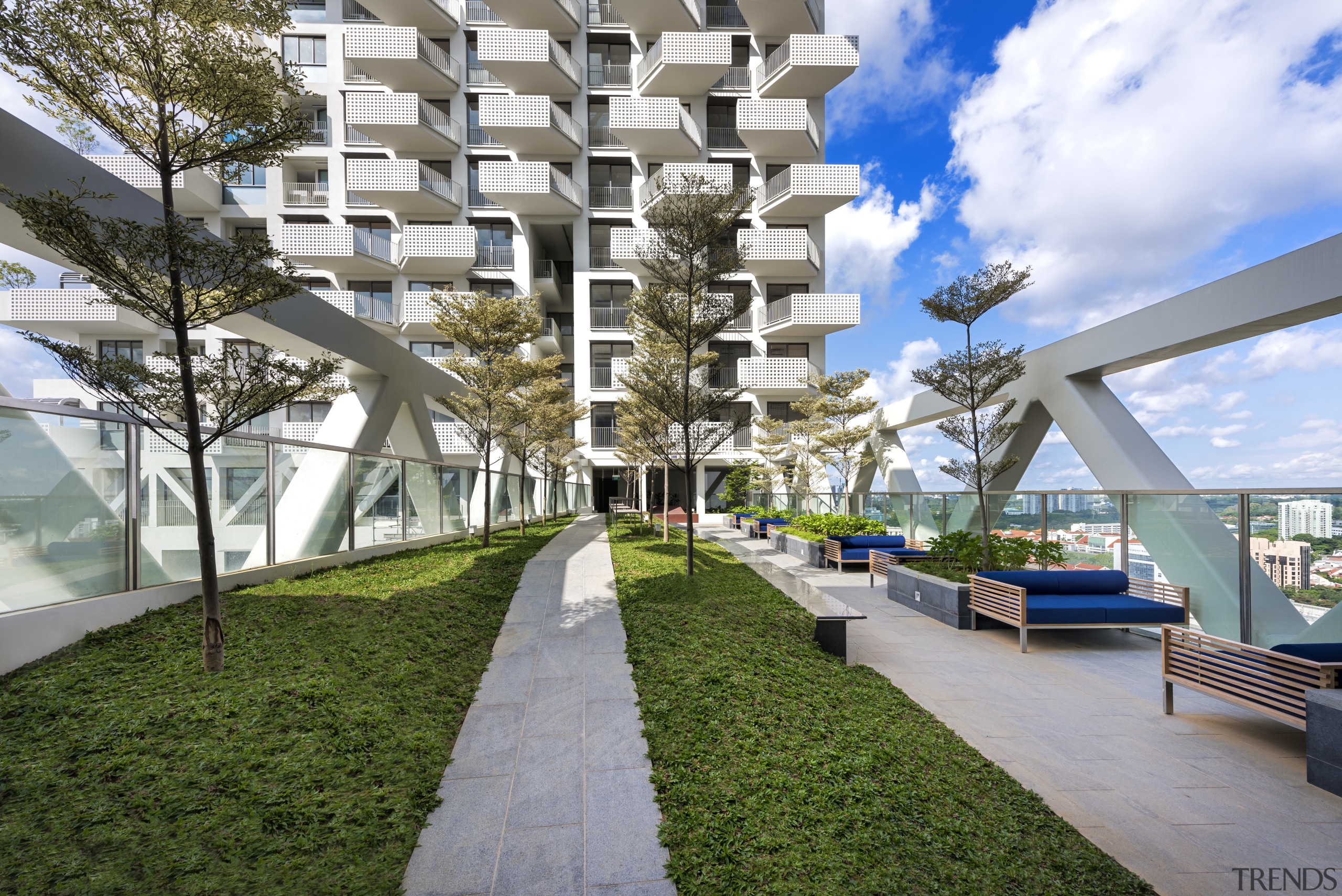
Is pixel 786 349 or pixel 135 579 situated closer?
pixel 135 579

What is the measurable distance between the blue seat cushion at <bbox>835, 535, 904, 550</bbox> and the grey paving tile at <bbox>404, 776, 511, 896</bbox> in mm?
11056

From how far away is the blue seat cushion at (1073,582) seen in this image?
7.71m

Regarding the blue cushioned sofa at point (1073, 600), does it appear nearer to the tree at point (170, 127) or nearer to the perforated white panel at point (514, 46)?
the tree at point (170, 127)

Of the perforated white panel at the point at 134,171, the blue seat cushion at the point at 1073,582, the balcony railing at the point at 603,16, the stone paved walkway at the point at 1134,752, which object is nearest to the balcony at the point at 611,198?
the balcony railing at the point at 603,16

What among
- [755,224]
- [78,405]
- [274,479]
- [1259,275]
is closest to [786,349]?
[755,224]

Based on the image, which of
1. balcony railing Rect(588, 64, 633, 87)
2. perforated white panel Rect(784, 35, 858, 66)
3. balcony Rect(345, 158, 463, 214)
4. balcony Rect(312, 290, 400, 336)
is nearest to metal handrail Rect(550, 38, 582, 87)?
balcony railing Rect(588, 64, 633, 87)

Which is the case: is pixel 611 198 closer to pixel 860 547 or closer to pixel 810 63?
pixel 810 63

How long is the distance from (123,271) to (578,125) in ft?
97.5

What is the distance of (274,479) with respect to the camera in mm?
8320

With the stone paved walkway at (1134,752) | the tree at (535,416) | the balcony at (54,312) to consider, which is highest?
the balcony at (54,312)

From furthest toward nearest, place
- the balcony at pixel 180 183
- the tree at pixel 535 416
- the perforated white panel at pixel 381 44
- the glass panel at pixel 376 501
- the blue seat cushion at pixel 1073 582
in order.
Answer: the perforated white panel at pixel 381 44 → the balcony at pixel 180 183 → the tree at pixel 535 416 → the glass panel at pixel 376 501 → the blue seat cushion at pixel 1073 582

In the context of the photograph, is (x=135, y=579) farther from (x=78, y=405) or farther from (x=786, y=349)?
(x=786, y=349)

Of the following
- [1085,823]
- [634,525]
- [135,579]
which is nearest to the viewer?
[1085,823]

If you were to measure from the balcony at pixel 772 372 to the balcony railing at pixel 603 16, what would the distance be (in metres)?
19.4
